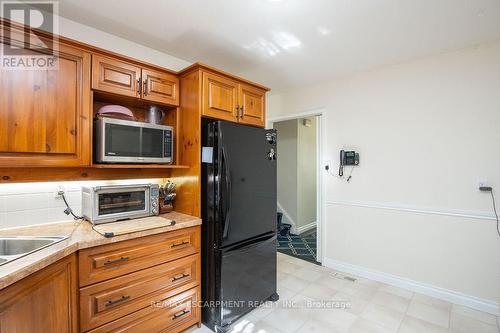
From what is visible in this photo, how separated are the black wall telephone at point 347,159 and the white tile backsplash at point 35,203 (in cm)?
271

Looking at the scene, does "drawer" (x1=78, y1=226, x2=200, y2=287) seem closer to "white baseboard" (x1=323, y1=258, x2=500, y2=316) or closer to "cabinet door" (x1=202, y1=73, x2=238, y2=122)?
"cabinet door" (x1=202, y1=73, x2=238, y2=122)

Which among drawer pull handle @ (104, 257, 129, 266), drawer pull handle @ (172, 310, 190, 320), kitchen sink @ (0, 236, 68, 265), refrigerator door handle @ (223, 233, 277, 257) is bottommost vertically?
drawer pull handle @ (172, 310, 190, 320)

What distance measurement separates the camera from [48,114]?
1572mm

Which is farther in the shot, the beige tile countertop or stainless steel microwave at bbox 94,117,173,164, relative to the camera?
stainless steel microwave at bbox 94,117,173,164

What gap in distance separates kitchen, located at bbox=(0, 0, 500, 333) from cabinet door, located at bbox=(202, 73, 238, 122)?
16mm

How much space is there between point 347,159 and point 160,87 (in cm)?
226

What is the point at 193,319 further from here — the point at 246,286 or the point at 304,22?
the point at 304,22

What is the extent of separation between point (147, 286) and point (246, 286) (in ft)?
2.79

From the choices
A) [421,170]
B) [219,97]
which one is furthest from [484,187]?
[219,97]

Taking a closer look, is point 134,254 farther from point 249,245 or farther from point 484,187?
point 484,187

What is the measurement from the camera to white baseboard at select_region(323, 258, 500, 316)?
87.2 inches

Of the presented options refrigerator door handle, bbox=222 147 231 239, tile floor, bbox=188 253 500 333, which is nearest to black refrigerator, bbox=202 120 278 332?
refrigerator door handle, bbox=222 147 231 239

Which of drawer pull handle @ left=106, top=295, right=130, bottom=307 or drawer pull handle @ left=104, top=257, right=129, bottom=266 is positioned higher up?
drawer pull handle @ left=104, top=257, right=129, bottom=266

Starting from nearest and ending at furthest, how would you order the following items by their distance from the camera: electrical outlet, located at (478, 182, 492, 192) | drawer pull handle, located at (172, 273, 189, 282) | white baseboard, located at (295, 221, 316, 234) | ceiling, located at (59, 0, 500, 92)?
ceiling, located at (59, 0, 500, 92) → drawer pull handle, located at (172, 273, 189, 282) → electrical outlet, located at (478, 182, 492, 192) → white baseboard, located at (295, 221, 316, 234)
